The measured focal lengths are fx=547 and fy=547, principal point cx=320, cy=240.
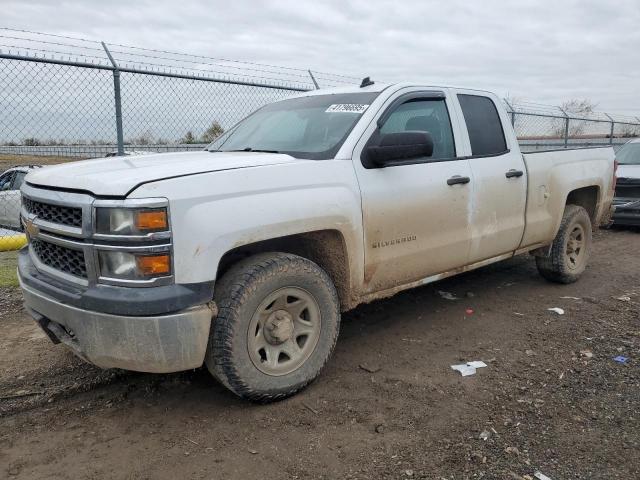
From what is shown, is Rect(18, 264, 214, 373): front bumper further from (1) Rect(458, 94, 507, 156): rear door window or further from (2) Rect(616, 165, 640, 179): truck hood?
(2) Rect(616, 165, 640, 179): truck hood

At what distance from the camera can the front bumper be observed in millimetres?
2744

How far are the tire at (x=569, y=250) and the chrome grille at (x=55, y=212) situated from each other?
4.61m

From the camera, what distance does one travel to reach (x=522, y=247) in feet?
17.0

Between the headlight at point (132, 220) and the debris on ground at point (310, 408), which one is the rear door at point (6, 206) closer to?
the headlight at point (132, 220)

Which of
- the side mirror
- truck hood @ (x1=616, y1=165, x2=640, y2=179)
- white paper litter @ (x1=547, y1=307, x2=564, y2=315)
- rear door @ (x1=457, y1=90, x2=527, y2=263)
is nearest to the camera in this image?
the side mirror

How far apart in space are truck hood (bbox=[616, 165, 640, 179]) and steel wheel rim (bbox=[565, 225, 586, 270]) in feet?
13.5

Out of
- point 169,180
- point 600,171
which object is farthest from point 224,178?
point 600,171

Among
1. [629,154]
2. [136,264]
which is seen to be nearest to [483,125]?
[136,264]

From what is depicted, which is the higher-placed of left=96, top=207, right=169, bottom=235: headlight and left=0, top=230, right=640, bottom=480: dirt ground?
left=96, top=207, right=169, bottom=235: headlight

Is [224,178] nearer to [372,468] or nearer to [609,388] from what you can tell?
[372,468]

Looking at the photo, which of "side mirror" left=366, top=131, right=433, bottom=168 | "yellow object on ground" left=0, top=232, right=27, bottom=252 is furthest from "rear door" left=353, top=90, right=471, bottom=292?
"yellow object on ground" left=0, top=232, right=27, bottom=252

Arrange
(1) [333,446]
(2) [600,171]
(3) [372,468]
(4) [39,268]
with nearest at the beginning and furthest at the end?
(3) [372,468] → (1) [333,446] → (4) [39,268] → (2) [600,171]

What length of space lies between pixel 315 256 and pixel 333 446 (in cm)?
125

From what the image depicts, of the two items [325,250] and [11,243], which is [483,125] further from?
[11,243]
